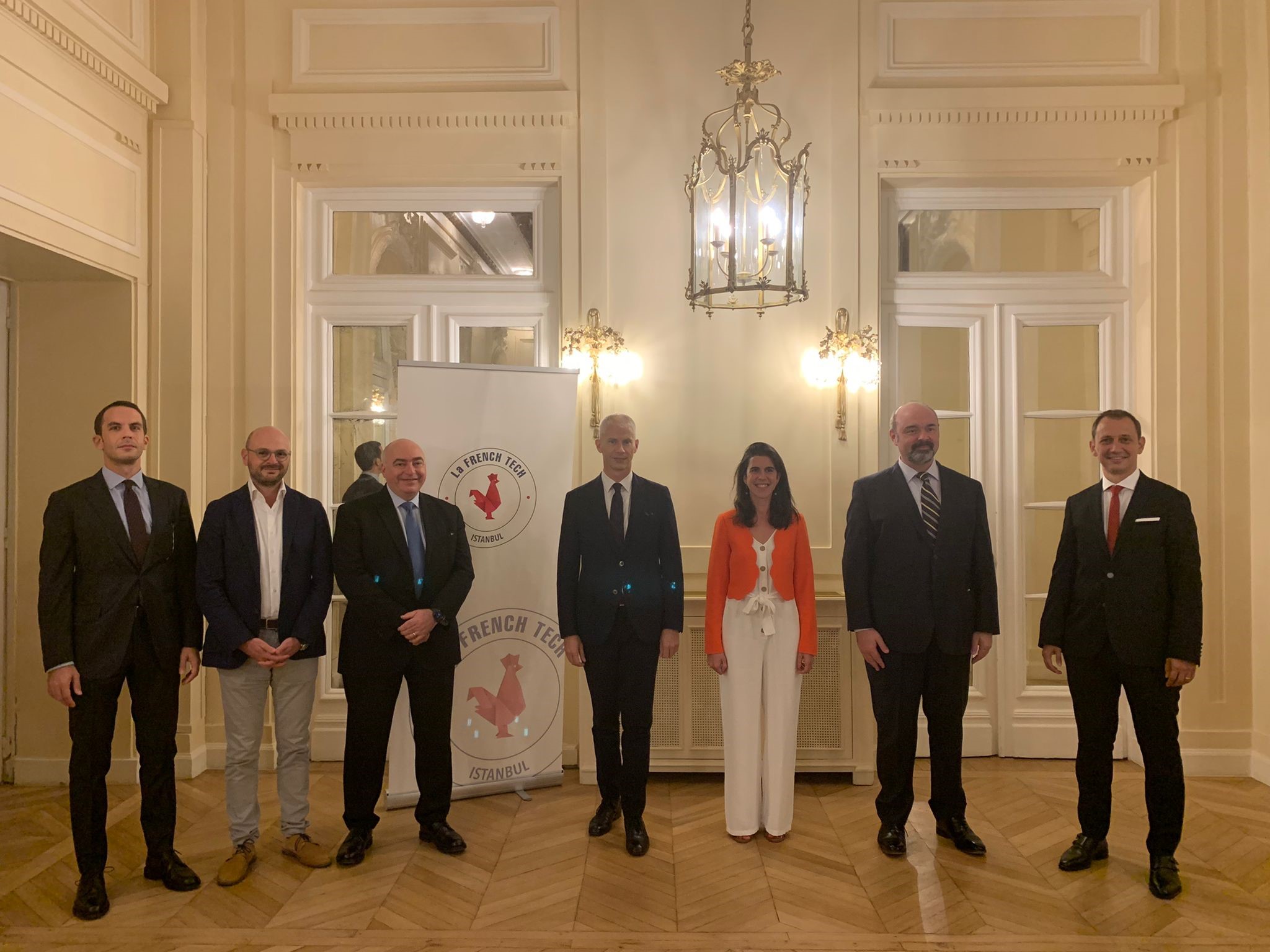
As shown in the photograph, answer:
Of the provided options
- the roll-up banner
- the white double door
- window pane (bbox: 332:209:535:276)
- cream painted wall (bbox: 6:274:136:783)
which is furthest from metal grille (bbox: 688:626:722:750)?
cream painted wall (bbox: 6:274:136:783)

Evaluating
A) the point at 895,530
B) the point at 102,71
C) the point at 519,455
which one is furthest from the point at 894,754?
the point at 102,71

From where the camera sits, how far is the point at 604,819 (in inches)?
149

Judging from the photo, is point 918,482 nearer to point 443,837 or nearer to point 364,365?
point 443,837

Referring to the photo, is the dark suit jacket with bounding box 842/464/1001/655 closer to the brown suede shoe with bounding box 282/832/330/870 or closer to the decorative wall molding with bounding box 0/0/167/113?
the brown suede shoe with bounding box 282/832/330/870

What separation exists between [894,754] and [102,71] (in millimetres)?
4608

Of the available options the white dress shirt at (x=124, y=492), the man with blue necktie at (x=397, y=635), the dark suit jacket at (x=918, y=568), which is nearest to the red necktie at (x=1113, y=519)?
the dark suit jacket at (x=918, y=568)

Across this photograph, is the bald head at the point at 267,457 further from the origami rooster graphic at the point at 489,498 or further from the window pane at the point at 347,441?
the window pane at the point at 347,441

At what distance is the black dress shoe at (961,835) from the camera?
3504mm

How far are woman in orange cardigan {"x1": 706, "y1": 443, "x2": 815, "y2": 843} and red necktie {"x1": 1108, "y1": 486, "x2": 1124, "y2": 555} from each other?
43.3 inches

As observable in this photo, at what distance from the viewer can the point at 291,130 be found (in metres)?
4.79

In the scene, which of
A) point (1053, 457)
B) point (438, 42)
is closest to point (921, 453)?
point (1053, 457)

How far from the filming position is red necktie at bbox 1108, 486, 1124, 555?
332 cm

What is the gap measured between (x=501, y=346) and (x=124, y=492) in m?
2.16

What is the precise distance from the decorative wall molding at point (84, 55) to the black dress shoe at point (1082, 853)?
5282 mm
